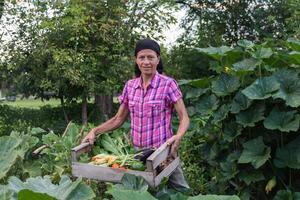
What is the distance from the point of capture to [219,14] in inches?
511

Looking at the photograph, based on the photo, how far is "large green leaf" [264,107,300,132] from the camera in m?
3.22

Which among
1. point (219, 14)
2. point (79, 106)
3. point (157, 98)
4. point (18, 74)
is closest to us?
point (157, 98)

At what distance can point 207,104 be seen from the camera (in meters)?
3.67

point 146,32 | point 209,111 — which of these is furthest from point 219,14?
point 209,111

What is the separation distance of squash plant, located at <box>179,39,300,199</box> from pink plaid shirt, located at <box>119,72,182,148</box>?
0.54 meters

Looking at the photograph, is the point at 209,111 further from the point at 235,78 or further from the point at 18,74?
the point at 18,74

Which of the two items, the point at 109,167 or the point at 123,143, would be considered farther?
the point at 123,143

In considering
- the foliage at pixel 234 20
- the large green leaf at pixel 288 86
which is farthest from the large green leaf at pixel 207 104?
the foliage at pixel 234 20

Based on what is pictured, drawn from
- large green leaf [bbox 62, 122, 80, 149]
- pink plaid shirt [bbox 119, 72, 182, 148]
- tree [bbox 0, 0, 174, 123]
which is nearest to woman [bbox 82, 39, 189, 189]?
pink plaid shirt [bbox 119, 72, 182, 148]

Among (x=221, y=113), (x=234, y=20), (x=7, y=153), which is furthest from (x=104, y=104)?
(x=7, y=153)

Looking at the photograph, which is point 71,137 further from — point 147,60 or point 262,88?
point 262,88

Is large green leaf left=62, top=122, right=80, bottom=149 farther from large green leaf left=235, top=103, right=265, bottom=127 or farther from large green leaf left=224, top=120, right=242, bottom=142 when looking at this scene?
large green leaf left=235, top=103, right=265, bottom=127

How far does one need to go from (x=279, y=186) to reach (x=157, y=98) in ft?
3.80

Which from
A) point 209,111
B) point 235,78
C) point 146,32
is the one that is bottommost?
point 209,111
